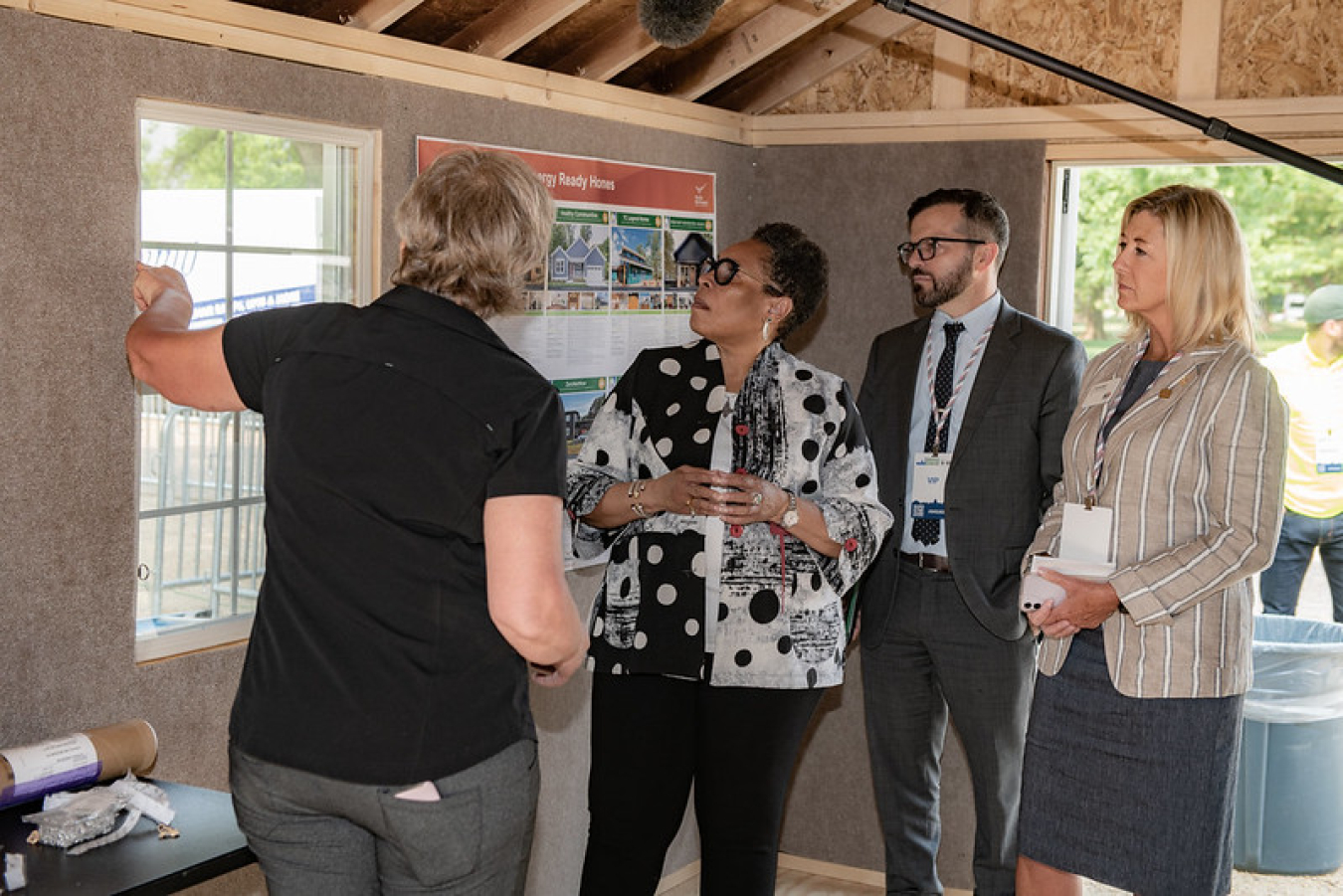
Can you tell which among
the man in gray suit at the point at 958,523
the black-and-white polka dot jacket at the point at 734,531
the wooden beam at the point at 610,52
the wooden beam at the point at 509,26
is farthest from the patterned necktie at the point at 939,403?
the wooden beam at the point at 509,26

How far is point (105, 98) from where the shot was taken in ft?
7.75

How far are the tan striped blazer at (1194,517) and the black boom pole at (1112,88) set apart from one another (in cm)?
56

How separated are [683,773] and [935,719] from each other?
102 cm

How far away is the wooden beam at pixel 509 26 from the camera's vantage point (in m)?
3.14

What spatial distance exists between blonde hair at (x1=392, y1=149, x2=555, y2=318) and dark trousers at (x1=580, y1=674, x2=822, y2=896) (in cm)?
109

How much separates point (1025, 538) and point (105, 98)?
7.17 ft

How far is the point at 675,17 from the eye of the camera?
2.92 meters

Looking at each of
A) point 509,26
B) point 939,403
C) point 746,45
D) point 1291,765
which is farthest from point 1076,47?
point 1291,765

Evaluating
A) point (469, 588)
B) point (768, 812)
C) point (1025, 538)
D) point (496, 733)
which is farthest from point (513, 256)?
point (1025, 538)

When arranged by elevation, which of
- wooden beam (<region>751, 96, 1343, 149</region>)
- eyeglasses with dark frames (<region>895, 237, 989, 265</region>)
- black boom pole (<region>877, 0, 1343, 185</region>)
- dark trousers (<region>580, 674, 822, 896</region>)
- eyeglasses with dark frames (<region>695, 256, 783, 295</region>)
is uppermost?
wooden beam (<region>751, 96, 1343, 149</region>)

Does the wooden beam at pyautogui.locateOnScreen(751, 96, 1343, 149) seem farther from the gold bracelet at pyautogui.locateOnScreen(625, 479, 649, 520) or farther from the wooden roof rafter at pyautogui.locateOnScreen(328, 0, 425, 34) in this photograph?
the gold bracelet at pyautogui.locateOnScreen(625, 479, 649, 520)

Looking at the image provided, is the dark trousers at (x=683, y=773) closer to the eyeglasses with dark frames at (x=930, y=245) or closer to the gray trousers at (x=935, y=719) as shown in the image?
the gray trousers at (x=935, y=719)

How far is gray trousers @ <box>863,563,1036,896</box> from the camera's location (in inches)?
131

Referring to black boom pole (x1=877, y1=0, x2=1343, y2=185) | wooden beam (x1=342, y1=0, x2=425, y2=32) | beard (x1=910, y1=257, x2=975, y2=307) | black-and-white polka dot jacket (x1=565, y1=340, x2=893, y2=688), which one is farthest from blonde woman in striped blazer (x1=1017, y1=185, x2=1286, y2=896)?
wooden beam (x1=342, y1=0, x2=425, y2=32)
